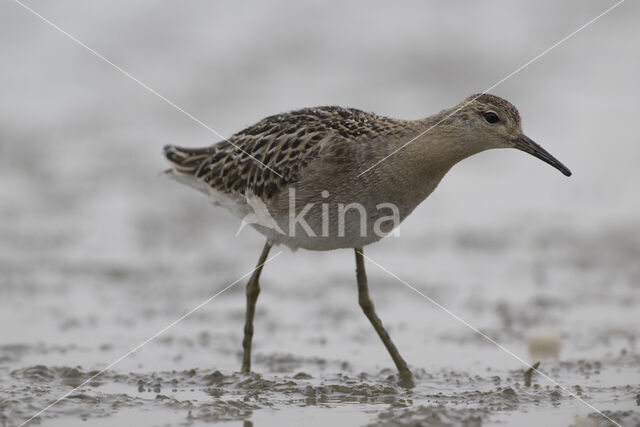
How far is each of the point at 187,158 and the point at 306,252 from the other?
270 cm

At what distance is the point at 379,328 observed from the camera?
289 inches

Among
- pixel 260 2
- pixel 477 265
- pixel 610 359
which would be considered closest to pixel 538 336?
pixel 610 359

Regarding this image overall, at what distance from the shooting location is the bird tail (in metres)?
8.20

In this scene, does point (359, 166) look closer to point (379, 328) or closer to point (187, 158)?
point (379, 328)

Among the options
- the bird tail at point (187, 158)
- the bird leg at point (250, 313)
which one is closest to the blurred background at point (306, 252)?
the bird leg at point (250, 313)

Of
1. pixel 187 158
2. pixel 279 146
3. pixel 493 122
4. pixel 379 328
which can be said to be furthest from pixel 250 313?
pixel 493 122

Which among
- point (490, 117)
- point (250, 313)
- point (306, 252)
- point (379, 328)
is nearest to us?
point (490, 117)

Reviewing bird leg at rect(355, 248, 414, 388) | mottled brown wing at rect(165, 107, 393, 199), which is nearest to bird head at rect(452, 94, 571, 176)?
mottled brown wing at rect(165, 107, 393, 199)

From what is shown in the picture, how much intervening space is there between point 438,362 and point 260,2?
39.8 ft

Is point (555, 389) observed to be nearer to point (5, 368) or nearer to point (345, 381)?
point (345, 381)

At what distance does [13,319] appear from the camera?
823 centimetres

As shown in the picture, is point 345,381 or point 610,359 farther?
point 610,359

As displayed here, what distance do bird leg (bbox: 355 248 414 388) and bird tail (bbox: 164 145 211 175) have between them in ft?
5.82

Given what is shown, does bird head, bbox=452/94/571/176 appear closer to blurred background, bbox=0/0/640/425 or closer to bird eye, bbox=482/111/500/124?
bird eye, bbox=482/111/500/124
